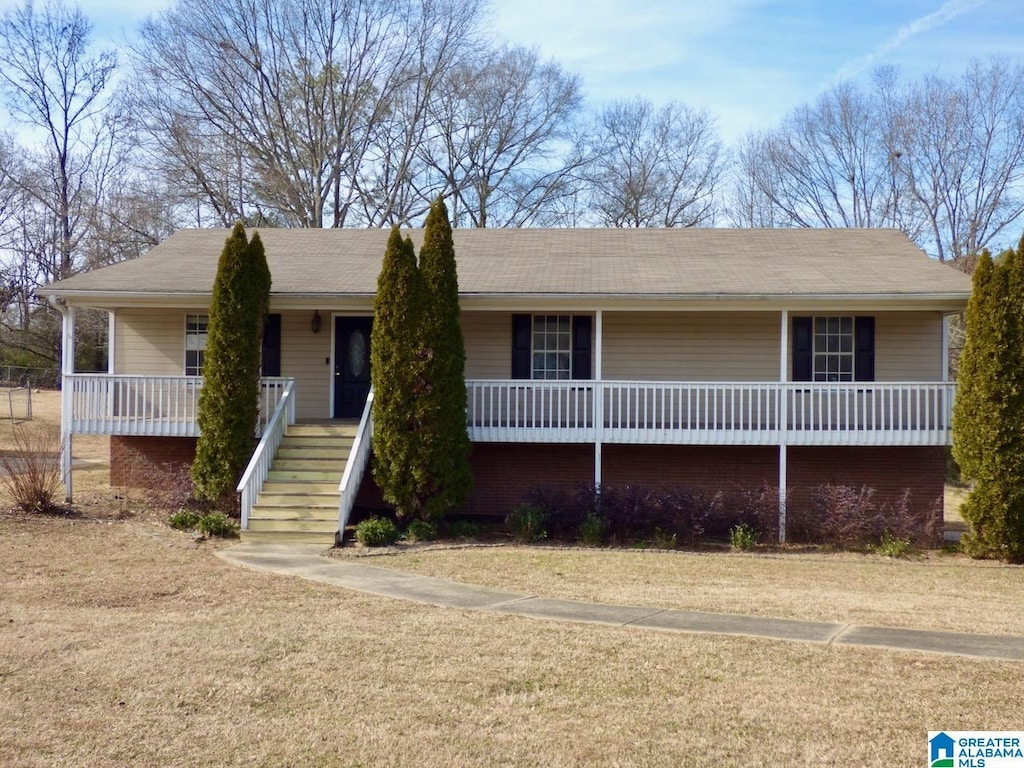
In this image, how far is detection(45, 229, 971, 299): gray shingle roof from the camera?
1521 cm

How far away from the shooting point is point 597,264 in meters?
17.4

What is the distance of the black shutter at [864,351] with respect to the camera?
16.1 m

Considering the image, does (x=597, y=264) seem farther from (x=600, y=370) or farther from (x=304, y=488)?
(x=304, y=488)

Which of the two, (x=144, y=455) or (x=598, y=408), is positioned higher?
(x=598, y=408)

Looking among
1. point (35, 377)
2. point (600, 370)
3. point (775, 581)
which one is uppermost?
point (35, 377)

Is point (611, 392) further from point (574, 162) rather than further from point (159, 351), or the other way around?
point (574, 162)

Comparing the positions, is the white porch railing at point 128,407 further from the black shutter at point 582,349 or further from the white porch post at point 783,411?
the white porch post at point 783,411

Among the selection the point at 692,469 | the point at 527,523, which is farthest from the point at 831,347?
the point at 527,523

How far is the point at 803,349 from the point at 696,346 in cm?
179

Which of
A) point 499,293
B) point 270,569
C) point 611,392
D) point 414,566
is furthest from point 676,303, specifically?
point 270,569

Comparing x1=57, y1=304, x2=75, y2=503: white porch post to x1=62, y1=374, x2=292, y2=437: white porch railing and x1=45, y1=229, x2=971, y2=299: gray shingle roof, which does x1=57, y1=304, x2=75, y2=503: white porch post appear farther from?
x1=45, y1=229, x2=971, y2=299: gray shingle roof

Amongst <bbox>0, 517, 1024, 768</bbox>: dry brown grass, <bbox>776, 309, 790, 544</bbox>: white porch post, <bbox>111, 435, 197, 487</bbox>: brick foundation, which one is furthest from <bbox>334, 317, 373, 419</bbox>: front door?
<bbox>0, 517, 1024, 768</bbox>: dry brown grass

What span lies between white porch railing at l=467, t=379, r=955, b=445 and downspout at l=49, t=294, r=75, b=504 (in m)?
6.49

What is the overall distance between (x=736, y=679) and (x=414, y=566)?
219 inches
